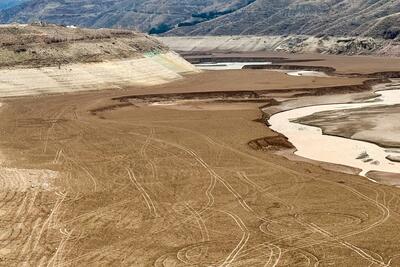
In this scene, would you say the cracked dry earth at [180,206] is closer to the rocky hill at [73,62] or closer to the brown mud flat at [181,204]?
the brown mud flat at [181,204]

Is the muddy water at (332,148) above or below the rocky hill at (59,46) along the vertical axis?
below

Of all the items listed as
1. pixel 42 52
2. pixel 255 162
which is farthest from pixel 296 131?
pixel 42 52

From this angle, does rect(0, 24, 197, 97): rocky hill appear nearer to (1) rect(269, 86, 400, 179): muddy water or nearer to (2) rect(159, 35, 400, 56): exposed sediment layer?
(1) rect(269, 86, 400, 179): muddy water

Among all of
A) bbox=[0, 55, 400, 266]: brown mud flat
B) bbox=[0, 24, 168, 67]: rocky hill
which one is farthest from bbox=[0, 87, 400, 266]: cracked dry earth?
bbox=[0, 24, 168, 67]: rocky hill

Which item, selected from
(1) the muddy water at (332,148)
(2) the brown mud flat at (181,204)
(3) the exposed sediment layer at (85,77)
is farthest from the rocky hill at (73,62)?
(1) the muddy water at (332,148)

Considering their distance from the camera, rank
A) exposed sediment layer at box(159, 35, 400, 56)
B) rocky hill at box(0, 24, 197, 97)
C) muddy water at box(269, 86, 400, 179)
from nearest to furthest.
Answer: muddy water at box(269, 86, 400, 179) < rocky hill at box(0, 24, 197, 97) < exposed sediment layer at box(159, 35, 400, 56)

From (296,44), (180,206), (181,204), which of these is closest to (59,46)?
(181,204)

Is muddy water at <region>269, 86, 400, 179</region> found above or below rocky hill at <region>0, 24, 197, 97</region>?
below
